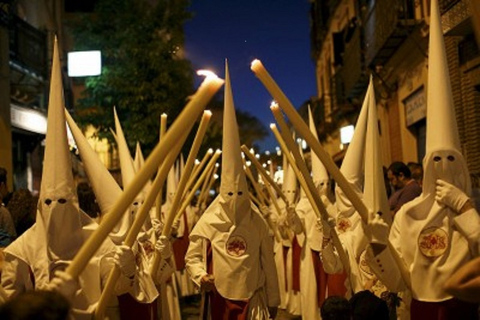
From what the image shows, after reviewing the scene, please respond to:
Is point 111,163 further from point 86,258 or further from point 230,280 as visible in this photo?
point 86,258

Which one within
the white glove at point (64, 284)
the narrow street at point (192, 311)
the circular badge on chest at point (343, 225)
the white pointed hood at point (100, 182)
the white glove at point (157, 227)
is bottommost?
the narrow street at point (192, 311)

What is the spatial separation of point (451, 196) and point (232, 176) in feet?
7.50

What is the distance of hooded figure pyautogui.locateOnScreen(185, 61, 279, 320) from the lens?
6.25m

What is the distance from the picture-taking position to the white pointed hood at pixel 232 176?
6293 millimetres

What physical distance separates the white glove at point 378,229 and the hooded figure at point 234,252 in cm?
212

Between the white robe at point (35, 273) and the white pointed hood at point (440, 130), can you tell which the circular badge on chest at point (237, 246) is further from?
the white pointed hood at point (440, 130)

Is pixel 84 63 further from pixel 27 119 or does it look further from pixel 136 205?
pixel 136 205

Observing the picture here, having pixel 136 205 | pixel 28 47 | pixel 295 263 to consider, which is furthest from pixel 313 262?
pixel 28 47

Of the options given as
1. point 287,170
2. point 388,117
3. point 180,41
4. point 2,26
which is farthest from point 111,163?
point 287,170

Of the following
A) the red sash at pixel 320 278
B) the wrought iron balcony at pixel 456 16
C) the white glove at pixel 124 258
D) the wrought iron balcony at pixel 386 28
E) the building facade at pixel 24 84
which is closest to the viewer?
the white glove at pixel 124 258

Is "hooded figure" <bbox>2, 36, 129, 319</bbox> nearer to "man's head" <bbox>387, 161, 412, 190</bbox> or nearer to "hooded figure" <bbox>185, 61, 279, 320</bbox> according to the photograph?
"hooded figure" <bbox>185, 61, 279, 320</bbox>

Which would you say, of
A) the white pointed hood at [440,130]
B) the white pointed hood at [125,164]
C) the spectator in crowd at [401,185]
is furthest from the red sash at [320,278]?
the white pointed hood at [440,130]

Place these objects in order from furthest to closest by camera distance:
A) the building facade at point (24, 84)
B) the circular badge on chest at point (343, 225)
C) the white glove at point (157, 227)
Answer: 1. the building facade at point (24, 84)
2. the circular badge on chest at point (343, 225)
3. the white glove at point (157, 227)

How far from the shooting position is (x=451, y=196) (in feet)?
14.9
